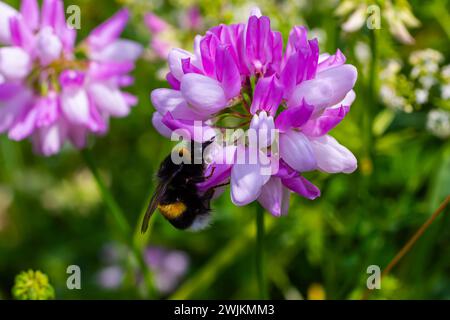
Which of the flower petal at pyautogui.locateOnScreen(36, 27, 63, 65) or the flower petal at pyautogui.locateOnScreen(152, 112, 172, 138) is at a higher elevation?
the flower petal at pyautogui.locateOnScreen(36, 27, 63, 65)

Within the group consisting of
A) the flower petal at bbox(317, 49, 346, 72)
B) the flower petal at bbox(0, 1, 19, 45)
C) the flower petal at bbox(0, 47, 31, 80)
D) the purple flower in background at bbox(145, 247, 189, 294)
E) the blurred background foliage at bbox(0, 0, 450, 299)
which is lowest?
the purple flower in background at bbox(145, 247, 189, 294)

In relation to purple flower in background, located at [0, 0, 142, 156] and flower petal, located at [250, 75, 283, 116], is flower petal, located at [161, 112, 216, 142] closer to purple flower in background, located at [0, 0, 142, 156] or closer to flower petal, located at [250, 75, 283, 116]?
flower petal, located at [250, 75, 283, 116]

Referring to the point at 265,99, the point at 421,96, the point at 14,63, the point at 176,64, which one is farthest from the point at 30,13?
the point at 421,96

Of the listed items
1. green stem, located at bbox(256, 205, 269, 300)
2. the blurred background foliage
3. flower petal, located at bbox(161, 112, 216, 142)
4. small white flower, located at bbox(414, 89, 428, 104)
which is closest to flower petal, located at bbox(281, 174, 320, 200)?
green stem, located at bbox(256, 205, 269, 300)

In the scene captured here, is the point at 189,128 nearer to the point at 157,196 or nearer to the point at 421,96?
the point at 157,196

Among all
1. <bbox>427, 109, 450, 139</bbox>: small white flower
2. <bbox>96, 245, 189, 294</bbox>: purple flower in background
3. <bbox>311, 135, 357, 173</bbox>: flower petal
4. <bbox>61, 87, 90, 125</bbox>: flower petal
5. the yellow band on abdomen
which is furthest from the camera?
<bbox>96, 245, 189, 294</bbox>: purple flower in background

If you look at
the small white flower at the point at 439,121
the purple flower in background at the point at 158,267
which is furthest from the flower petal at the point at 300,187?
the purple flower in background at the point at 158,267
